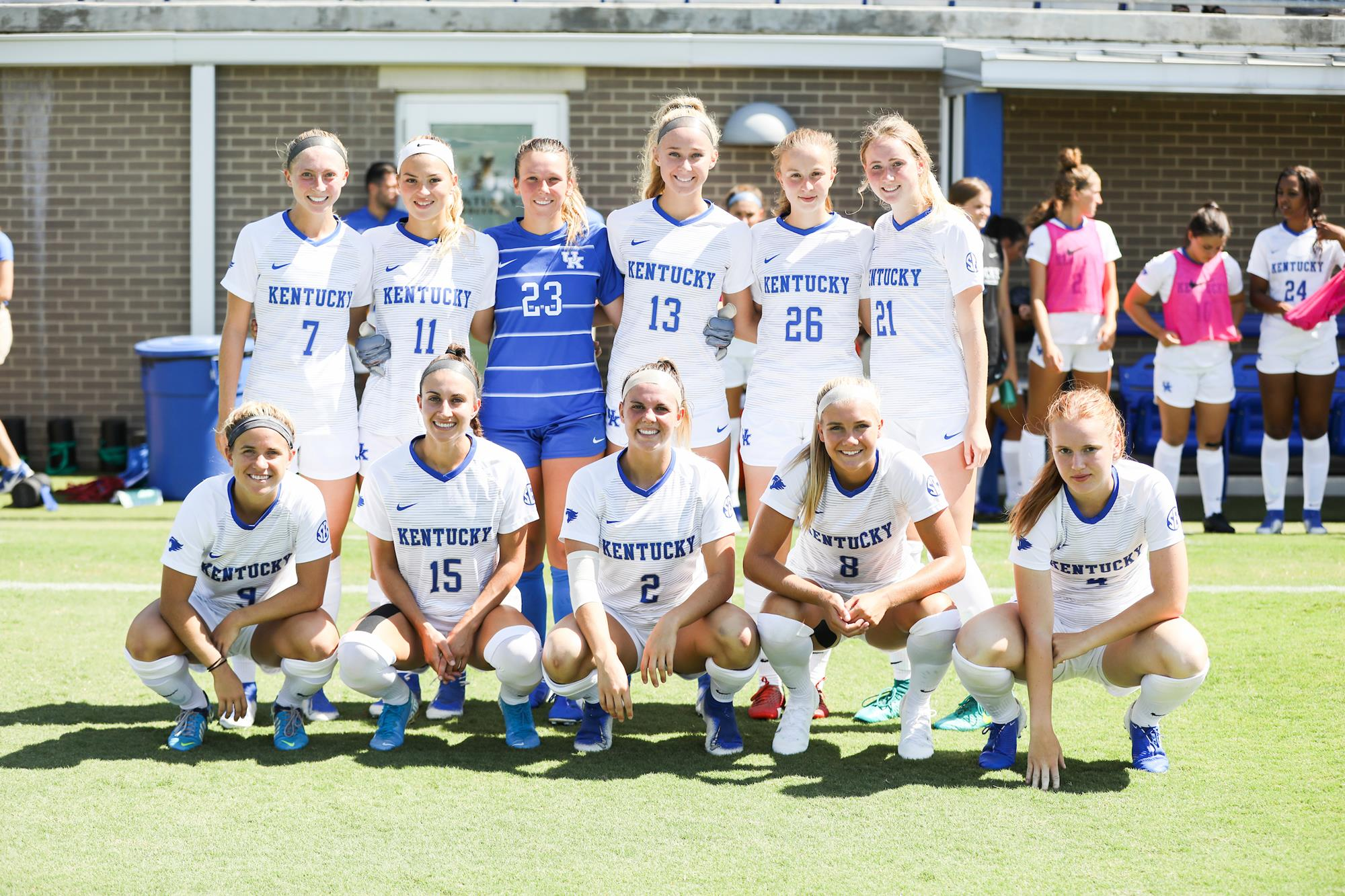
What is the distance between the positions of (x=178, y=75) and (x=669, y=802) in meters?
8.48

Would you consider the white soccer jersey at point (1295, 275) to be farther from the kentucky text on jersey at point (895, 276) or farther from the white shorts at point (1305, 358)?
the kentucky text on jersey at point (895, 276)

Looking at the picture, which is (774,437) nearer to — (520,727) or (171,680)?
(520,727)

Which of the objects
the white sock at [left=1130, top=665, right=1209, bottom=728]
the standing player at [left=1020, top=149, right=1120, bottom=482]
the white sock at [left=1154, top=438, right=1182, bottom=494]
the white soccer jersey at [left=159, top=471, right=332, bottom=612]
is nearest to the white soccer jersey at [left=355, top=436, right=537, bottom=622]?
the white soccer jersey at [left=159, top=471, right=332, bottom=612]

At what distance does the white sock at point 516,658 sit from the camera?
13.2ft

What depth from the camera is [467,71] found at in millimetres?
10211

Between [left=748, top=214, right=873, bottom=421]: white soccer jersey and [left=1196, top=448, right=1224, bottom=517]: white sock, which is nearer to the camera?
[left=748, top=214, right=873, bottom=421]: white soccer jersey

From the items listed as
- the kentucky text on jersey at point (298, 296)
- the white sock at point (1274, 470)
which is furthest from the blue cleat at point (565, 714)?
the white sock at point (1274, 470)

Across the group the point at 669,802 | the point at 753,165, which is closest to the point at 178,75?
the point at 753,165

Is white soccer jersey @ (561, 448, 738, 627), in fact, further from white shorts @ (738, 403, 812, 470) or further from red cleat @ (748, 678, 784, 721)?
red cleat @ (748, 678, 784, 721)

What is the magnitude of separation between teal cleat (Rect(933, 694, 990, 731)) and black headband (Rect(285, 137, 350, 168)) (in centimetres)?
260

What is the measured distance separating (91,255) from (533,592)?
7.26 m

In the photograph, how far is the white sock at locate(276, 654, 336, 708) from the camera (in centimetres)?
413

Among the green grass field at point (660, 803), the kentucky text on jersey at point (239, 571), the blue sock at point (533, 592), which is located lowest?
the green grass field at point (660, 803)

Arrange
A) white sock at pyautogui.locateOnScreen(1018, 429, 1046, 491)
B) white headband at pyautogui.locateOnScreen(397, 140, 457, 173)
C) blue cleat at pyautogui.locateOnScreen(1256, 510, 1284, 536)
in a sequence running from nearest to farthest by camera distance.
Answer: white headband at pyautogui.locateOnScreen(397, 140, 457, 173) < blue cleat at pyautogui.locateOnScreen(1256, 510, 1284, 536) < white sock at pyautogui.locateOnScreen(1018, 429, 1046, 491)
